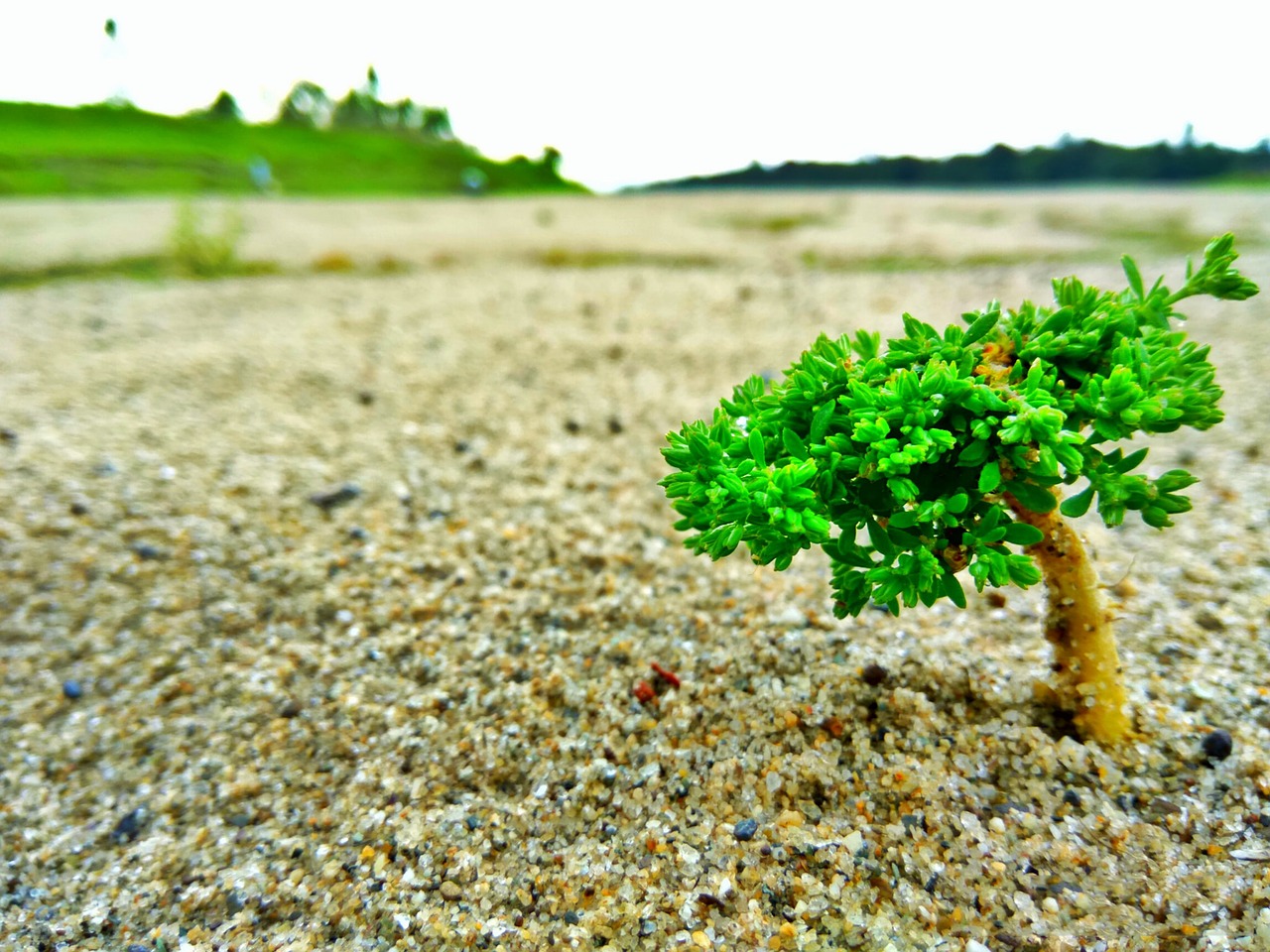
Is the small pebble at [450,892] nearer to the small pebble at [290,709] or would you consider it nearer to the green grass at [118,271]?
the small pebble at [290,709]

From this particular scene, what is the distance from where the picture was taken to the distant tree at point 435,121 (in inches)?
1437

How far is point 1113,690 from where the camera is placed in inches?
108

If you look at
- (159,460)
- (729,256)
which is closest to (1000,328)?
(159,460)

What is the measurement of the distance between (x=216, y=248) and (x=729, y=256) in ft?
23.2

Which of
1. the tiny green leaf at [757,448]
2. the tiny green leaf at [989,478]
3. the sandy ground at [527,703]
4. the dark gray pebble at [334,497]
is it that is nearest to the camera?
the tiny green leaf at [989,478]

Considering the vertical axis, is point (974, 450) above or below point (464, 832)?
above

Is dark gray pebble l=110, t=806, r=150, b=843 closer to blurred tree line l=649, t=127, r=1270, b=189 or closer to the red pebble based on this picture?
the red pebble

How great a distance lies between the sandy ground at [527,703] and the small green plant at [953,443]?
851 mm

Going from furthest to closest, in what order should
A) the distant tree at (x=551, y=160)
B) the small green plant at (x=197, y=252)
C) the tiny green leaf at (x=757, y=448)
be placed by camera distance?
the distant tree at (x=551, y=160)
the small green plant at (x=197, y=252)
the tiny green leaf at (x=757, y=448)

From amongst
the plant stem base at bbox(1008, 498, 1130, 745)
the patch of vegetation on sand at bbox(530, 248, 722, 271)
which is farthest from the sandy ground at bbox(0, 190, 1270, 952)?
the patch of vegetation on sand at bbox(530, 248, 722, 271)

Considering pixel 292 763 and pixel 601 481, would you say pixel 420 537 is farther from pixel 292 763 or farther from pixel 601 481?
pixel 292 763

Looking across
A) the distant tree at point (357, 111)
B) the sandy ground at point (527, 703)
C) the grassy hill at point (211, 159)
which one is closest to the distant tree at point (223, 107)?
the grassy hill at point (211, 159)

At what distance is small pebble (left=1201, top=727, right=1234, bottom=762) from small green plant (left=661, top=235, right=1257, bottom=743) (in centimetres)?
96

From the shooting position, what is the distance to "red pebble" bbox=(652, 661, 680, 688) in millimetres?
3316
